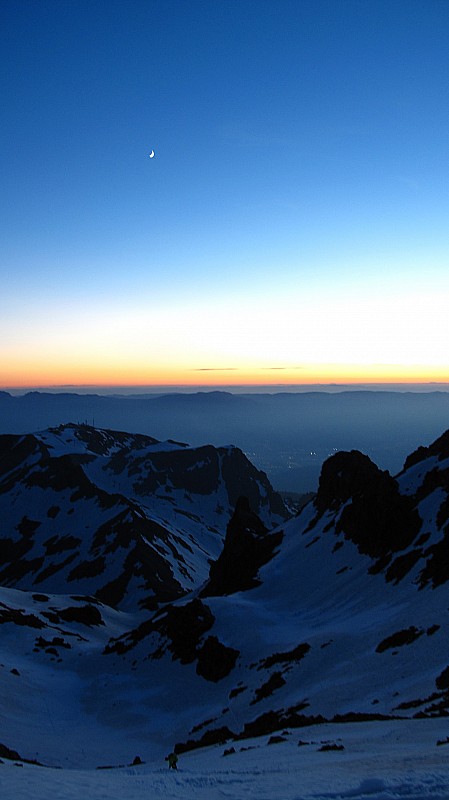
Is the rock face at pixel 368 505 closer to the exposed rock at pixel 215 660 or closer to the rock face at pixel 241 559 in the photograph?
the rock face at pixel 241 559

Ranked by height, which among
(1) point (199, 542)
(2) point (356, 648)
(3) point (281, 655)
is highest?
(2) point (356, 648)

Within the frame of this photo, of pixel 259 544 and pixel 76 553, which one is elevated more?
pixel 259 544

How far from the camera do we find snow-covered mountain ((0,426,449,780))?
3850cm

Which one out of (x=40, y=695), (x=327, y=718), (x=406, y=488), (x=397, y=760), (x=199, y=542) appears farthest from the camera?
(x=199, y=542)

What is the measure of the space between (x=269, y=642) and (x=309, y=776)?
4304cm

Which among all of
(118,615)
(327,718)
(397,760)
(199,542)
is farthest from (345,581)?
(199,542)

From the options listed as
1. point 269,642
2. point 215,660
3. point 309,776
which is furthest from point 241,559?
point 309,776

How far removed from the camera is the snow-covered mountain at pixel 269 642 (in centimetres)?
3850

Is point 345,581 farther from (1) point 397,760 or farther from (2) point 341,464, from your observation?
(1) point 397,760

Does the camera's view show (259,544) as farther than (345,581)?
Yes

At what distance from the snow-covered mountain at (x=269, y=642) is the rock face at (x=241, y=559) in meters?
0.27

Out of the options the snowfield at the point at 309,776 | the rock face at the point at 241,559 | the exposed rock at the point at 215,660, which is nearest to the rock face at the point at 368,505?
the rock face at the point at 241,559

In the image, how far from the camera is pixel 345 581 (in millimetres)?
66188

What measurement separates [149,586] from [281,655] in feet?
301
